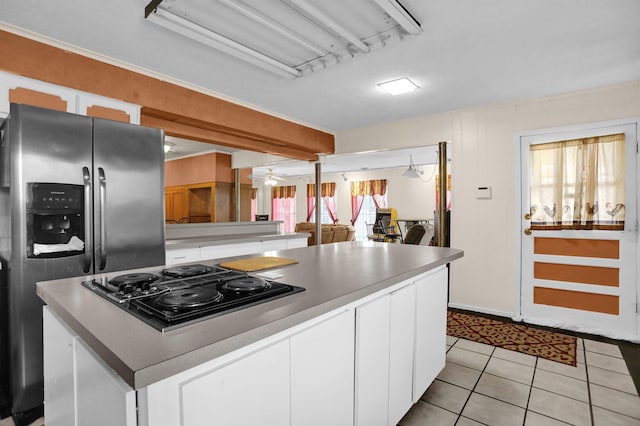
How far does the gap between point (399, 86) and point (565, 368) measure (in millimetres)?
2897

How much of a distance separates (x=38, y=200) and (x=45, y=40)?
1.38m

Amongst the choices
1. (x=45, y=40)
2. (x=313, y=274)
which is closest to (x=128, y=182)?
(x=45, y=40)

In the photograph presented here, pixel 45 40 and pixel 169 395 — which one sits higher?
Result: pixel 45 40

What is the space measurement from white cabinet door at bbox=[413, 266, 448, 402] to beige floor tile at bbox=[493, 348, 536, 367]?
0.87 meters

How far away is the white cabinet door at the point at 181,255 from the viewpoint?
3.38 m

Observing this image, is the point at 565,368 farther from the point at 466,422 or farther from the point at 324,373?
the point at 324,373

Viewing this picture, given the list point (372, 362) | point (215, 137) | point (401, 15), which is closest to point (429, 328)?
point (372, 362)

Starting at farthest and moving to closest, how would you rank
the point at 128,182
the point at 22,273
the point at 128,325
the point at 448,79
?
the point at 448,79
the point at 128,182
the point at 22,273
the point at 128,325

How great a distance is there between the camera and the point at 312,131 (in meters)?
5.02

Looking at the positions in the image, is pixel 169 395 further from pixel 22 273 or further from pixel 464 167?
pixel 464 167

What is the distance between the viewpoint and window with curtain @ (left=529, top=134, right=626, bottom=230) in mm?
3277

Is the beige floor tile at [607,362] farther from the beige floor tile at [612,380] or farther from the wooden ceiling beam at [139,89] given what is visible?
the wooden ceiling beam at [139,89]

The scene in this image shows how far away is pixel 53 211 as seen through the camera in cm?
196

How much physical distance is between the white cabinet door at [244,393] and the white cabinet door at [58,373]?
0.52m
